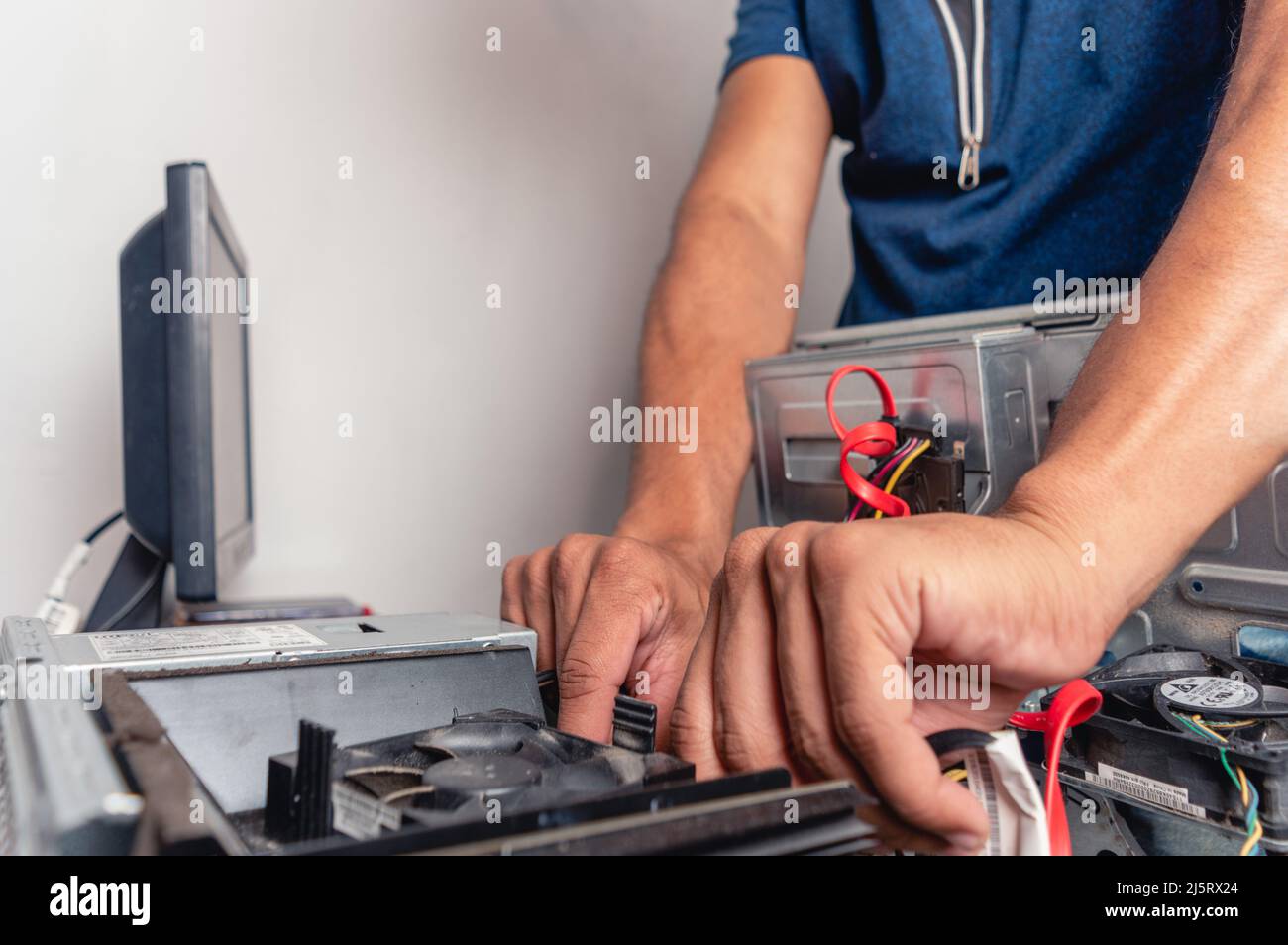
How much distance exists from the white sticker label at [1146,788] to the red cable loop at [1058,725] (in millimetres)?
29

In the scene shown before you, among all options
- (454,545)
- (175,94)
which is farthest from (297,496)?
(175,94)

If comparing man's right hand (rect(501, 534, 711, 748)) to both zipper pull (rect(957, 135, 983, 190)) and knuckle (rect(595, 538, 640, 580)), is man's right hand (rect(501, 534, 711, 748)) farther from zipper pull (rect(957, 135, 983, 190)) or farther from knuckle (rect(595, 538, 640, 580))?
zipper pull (rect(957, 135, 983, 190))

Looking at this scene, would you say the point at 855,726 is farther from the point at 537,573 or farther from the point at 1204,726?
the point at 537,573

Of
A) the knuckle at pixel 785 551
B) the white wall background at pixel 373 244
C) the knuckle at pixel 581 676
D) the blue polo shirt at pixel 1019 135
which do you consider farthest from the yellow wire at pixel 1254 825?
the white wall background at pixel 373 244

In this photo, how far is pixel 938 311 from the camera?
1.11m

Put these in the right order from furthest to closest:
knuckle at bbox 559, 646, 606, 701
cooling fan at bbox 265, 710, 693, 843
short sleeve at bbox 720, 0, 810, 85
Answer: short sleeve at bbox 720, 0, 810, 85
knuckle at bbox 559, 646, 606, 701
cooling fan at bbox 265, 710, 693, 843

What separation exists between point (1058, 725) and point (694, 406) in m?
0.63

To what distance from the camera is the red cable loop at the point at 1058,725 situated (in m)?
0.45

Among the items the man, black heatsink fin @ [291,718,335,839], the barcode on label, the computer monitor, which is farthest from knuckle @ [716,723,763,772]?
the computer monitor

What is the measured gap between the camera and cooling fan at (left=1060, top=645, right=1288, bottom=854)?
18.1 inches

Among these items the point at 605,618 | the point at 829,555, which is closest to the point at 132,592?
the point at 605,618

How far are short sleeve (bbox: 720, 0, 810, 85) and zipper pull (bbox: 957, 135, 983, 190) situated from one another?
1.13ft

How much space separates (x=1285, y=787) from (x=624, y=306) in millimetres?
1509

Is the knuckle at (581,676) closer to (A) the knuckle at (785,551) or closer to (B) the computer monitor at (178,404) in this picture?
(A) the knuckle at (785,551)
